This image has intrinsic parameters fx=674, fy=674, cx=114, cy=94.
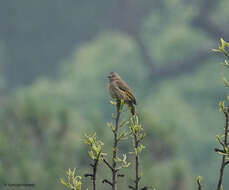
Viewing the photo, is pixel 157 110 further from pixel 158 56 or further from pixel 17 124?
pixel 17 124

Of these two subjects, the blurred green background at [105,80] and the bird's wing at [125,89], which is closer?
the bird's wing at [125,89]

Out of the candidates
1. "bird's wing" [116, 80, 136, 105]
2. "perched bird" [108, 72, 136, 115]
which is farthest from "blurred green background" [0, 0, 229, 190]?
"bird's wing" [116, 80, 136, 105]

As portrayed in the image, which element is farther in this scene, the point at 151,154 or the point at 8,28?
the point at 8,28

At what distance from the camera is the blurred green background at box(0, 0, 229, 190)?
46.3 metres

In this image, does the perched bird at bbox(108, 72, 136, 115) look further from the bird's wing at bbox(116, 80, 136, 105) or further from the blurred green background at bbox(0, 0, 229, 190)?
the blurred green background at bbox(0, 0, 229, 190)

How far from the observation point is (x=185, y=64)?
83938 mm

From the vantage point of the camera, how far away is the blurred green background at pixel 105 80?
4631cm

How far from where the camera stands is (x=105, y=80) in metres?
79.6

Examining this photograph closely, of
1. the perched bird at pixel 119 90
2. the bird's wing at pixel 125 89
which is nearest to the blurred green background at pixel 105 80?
the perched bird at pixel 119 90

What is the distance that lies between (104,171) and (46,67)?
68641 mm

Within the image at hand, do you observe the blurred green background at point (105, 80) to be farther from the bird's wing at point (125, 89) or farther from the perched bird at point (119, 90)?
the bird's wing at point (125, 89)

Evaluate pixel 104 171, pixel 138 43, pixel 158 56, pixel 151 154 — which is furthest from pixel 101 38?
pixel 104 171

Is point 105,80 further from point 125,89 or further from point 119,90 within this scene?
point 119,90

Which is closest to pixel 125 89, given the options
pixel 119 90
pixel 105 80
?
pixel 119 90
